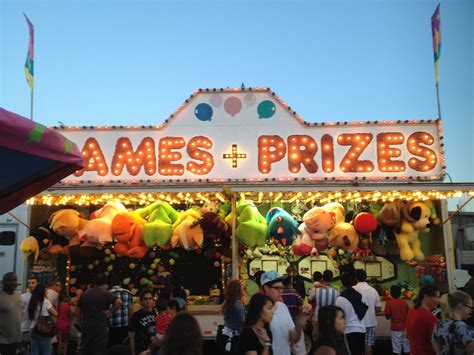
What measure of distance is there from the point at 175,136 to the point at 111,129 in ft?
4.78

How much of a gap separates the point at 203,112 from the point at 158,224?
271cm

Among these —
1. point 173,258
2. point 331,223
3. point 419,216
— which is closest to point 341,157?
point 331,223

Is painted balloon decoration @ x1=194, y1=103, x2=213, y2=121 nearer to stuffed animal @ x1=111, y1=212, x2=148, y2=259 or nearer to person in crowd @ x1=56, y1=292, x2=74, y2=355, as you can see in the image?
stuffed animal @ x1=111, y1=212, x2=148, y2=259

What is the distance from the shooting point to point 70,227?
10.8 m

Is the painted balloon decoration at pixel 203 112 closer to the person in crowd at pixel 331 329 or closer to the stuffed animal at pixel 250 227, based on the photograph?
the stuffed animal at pixel 250 227

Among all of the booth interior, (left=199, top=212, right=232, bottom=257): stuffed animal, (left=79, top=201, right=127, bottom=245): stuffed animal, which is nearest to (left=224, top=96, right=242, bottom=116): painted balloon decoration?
the booth interior

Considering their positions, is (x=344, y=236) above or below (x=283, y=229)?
below

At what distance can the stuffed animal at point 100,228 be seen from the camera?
10492 millimetres

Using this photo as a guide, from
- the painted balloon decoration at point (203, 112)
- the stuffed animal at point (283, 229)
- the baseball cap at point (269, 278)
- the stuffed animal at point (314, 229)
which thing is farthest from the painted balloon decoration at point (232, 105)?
the baseball cap at point (269, 278)

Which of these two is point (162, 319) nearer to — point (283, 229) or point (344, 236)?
point (283, 229)

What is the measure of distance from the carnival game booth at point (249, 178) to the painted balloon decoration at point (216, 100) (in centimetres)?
2

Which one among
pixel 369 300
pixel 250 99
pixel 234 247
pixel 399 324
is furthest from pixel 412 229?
pixel 250 99

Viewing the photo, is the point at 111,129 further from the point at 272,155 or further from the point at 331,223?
the point at 331,223

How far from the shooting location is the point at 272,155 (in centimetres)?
1068
